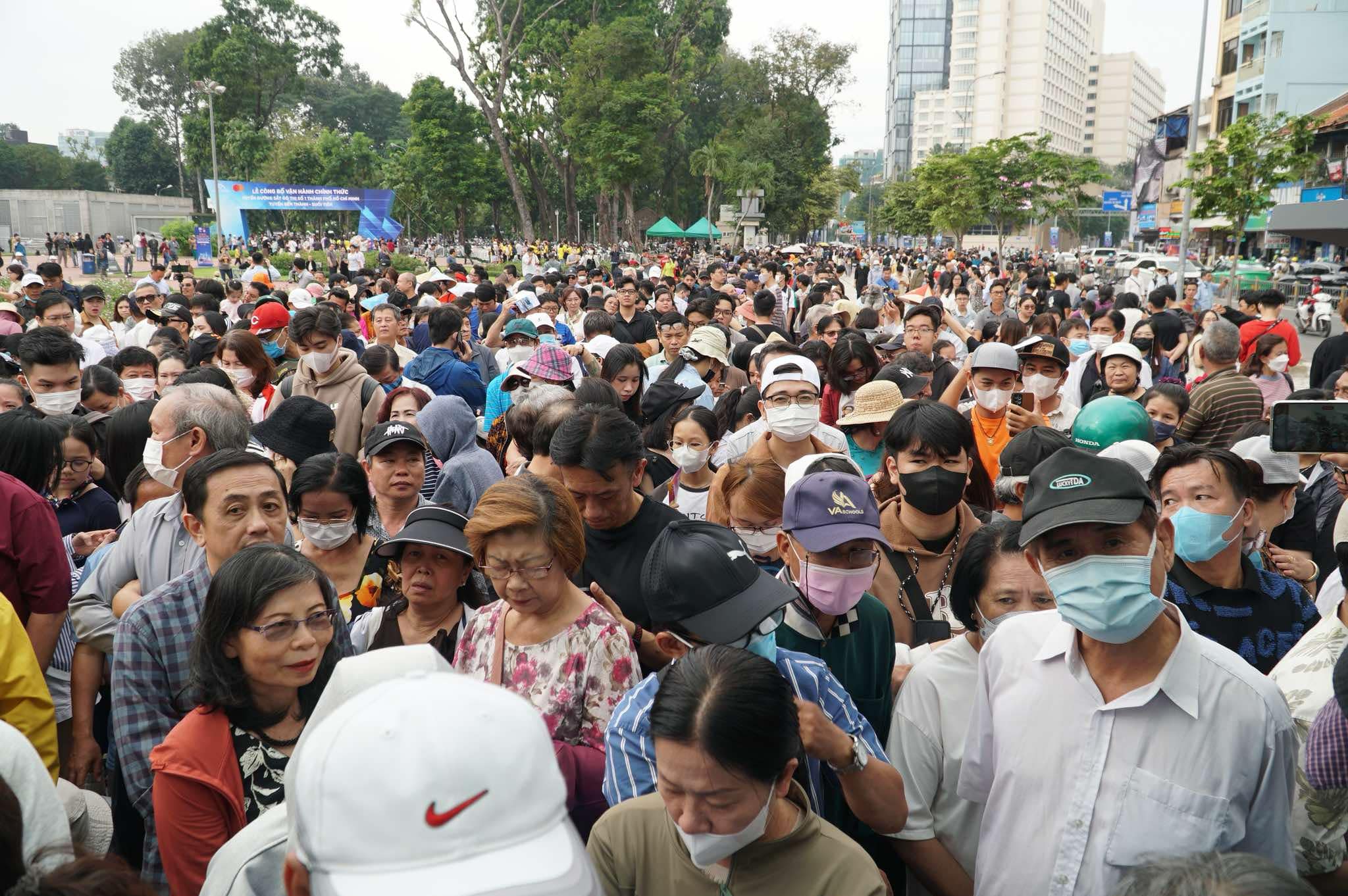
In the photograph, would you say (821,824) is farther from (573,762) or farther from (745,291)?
(745,291)

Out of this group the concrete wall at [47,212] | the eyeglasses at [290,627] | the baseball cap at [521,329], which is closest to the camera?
the eyeglasses at [290,627]

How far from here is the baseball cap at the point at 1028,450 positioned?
4.32m

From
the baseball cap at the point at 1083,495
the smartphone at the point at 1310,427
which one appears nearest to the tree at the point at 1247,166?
the smartphone at the point at 1310,427

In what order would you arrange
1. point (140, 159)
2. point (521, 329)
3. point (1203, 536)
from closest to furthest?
point (1203, 536) → point (521, 329) → point (140, 159)

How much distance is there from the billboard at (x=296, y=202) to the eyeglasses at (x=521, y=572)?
4106 centimetres

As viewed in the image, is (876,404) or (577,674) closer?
(577,674)

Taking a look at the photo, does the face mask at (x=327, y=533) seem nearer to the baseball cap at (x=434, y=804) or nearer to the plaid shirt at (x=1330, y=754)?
the baseball cap at (x=434, y=804)

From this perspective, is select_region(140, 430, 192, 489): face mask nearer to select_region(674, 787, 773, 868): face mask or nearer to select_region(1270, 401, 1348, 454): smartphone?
select_region(674, 787, 773, 868): face mask

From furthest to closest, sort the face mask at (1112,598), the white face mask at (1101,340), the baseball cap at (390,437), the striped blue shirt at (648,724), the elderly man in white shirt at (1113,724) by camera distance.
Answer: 1. the white face mask at (1101,340)
2. the baseball cap at (390,437)
3. the striped blue shirt at (648,724)
4. the face mask at (1112,598)
5. the elderly man in white shirt at (1113,724)

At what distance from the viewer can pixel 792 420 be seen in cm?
505

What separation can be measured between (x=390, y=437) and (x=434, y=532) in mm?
1159

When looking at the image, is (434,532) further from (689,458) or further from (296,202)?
(296,202)

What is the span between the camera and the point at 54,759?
3029 millimetres

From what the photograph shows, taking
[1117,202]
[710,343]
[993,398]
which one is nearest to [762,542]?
[993,398]
